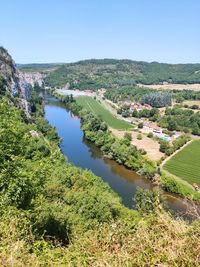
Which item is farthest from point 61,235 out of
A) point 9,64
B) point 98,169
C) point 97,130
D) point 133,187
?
point 9,64

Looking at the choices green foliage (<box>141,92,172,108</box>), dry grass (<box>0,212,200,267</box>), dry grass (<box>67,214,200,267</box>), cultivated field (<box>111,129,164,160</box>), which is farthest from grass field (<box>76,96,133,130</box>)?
dry grass (<box>67,214,200,267</box>)

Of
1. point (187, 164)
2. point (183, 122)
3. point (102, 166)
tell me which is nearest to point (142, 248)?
point (102, 166)

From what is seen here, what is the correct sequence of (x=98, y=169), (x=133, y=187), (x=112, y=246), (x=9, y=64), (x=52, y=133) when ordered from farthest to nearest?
(x=9, y=64) → (x=52, y=133) → (x=98, y=169) → (x=133, y=187) → (x=112, y=246)

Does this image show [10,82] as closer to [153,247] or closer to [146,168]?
[146,168]

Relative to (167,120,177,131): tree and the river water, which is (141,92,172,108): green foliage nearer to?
(167,120,177,131): tree

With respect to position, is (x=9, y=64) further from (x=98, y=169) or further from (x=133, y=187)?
(x=133, y=187)

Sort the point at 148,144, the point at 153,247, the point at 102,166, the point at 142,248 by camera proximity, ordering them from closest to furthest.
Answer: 1. the point at 153,247
2. the point at 142,248
3. the point at 102,166
4. the point at 148,144
